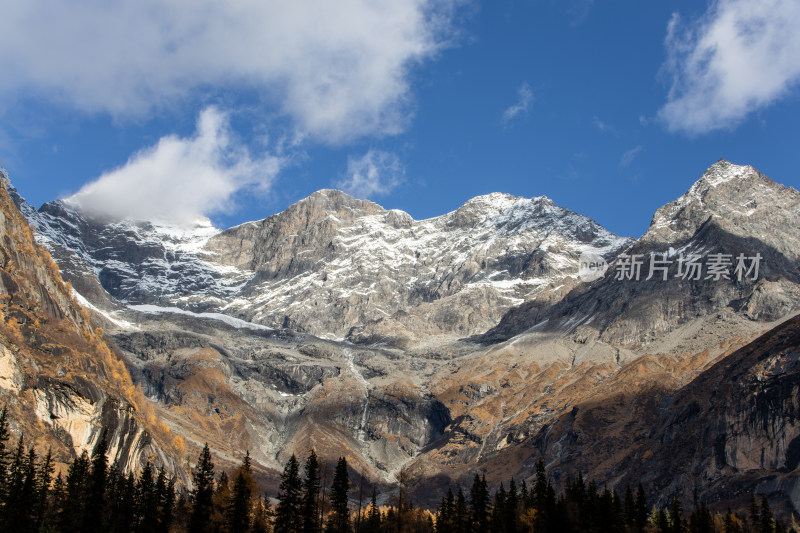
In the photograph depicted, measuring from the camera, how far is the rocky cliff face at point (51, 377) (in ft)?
427

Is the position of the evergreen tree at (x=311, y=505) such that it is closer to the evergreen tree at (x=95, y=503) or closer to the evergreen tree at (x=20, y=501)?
the evergreen tree at (x=95, y=503)

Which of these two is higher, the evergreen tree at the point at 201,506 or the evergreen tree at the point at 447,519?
the evergreen tree at the point at 447,519

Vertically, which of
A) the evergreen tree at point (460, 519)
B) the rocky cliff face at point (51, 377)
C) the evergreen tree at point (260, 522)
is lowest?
the evergreen tree at point (260, 522)

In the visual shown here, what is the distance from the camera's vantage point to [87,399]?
481 ft

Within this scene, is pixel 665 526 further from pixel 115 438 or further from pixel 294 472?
pixel 115 438

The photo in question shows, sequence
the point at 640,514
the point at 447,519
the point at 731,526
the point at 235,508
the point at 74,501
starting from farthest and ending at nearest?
A: the point at 731,526, the point at 640,514, the point at 447,519, the point at 74,501, the point at 235,508

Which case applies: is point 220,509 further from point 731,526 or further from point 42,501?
point 731,526

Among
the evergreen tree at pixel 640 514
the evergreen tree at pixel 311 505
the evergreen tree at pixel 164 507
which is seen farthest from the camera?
the evergreen tree at pixel 640 514

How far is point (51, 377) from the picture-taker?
458ft

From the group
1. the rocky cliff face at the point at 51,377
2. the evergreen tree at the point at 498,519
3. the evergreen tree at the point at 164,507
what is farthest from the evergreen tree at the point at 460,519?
the rocky cliff face at the point at 51,377

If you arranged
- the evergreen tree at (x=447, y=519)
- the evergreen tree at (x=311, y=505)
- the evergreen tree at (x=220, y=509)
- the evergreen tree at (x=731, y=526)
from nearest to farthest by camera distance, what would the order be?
the evergreen tree at (x=220, y=509), the evergreen tree at (x=311, y=505), the evergreen tree at (x=447, y=519), the evergreen tree at (x=731, y=526)

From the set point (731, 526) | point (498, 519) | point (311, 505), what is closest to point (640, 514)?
point (731, 526)

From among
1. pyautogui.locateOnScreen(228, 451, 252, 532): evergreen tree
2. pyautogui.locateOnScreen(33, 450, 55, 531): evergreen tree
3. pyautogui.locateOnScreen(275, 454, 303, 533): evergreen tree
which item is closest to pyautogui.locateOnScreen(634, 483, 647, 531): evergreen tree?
pyautogui.locateOnScreen(275, 454, 303, 533): evergreen tree

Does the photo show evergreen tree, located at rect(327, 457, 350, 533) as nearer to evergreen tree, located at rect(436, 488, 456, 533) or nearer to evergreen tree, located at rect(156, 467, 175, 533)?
evergreen tree, located at rect(436, 488, 456, 533)
